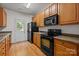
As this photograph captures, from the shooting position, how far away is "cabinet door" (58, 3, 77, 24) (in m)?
2.39

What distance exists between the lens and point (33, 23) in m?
6.33

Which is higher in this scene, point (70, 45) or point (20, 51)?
point (70, 45)

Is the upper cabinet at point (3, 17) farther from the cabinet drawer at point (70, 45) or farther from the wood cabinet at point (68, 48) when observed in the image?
the cabinet drawer at point (70, 45)

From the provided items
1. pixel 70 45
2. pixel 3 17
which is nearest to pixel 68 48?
pixel 70 45

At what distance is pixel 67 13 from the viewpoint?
8.73 ft

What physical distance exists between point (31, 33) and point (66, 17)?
154 inches

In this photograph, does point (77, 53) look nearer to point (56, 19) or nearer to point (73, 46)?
point (73, 46)

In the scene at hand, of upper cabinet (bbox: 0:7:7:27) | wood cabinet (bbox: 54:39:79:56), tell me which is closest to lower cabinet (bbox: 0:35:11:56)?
upper cabinet (bbox: 0:7:7:27)

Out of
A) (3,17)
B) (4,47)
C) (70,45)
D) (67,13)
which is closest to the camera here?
(70,45)

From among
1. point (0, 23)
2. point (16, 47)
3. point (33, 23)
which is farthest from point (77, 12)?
point (33, 23)

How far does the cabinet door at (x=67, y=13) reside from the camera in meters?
2.39

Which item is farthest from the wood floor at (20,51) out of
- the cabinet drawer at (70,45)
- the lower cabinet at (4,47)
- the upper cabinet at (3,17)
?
the cabinet drawer at (70,45)

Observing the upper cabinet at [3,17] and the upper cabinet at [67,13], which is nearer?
the upper cabinet at [67,13]

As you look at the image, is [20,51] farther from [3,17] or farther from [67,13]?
[67,13]
